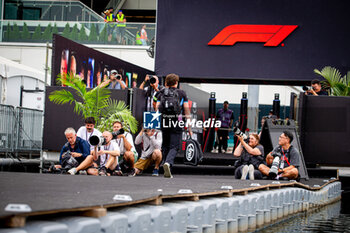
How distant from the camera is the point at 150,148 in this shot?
10.7 metres

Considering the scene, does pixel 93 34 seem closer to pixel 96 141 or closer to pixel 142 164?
pixel 142 164

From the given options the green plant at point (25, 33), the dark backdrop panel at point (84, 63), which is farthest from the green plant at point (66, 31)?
the dark backdrop panel at point (84, 63)

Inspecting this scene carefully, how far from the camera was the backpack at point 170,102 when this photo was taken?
913 cm

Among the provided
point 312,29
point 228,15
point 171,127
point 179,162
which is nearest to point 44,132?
point 179,162

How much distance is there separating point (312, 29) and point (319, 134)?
10.8ft

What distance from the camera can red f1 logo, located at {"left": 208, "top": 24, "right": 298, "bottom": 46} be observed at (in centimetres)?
1495

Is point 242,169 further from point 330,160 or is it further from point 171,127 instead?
point 330,160

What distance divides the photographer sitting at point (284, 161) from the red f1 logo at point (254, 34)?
535 centimetres

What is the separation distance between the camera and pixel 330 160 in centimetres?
1282

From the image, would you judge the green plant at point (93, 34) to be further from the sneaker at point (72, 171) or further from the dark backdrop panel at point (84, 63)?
the sneaker at point (72, 171)

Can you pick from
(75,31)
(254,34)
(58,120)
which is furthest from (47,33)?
(58,120)

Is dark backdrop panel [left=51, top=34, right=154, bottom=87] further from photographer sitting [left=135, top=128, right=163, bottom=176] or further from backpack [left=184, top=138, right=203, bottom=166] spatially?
backpack [left=184, top=138, right=203, bottom=166]

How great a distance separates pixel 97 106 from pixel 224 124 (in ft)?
24.2

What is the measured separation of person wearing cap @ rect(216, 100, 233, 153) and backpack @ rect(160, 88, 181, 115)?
911 cm
